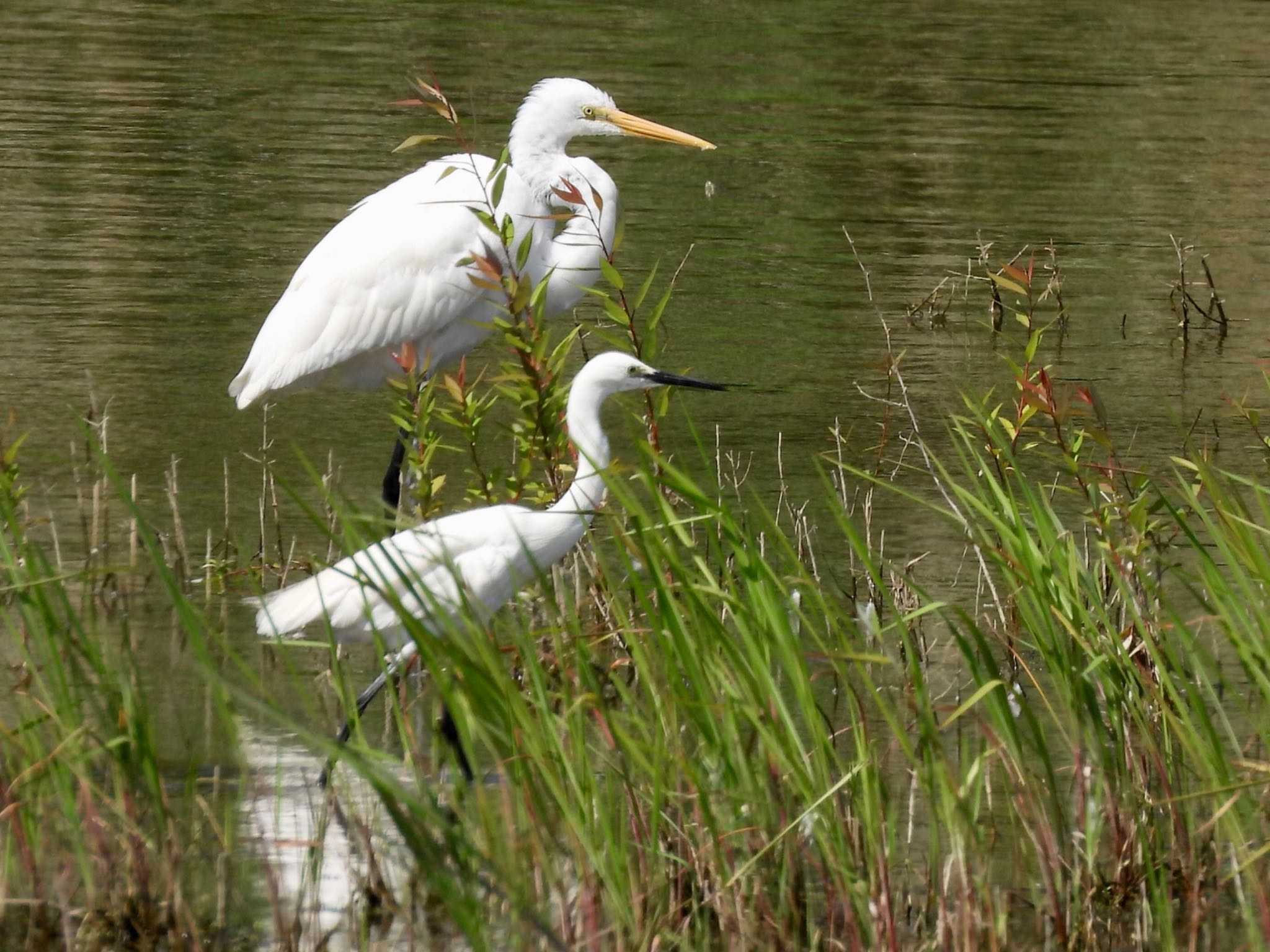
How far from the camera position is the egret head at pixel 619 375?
5.17 m

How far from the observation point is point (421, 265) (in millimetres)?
7410

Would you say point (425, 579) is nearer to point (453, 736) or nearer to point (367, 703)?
point (367, 703)

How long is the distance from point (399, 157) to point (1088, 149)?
5126 mm

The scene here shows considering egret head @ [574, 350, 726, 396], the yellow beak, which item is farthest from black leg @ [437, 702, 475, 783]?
the yellow beak

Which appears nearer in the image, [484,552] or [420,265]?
[484,552]

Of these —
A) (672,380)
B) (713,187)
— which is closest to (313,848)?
(672,380)

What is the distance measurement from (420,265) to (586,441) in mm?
2425

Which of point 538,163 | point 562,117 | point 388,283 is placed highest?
point 562,117

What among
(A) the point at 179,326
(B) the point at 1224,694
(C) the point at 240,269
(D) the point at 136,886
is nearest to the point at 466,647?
(D) the point at 136,886

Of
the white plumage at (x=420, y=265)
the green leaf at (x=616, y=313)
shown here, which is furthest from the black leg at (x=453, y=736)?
the white plumage at (x=420, y=265)

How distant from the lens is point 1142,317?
1088 centimetres

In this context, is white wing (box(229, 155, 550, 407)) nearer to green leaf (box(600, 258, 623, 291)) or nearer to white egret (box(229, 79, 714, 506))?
white egret (box(229, 79, 714, 506))

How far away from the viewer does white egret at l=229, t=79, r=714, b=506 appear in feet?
23.9

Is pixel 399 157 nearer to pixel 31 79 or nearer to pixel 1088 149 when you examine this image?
pixel 31 79
